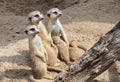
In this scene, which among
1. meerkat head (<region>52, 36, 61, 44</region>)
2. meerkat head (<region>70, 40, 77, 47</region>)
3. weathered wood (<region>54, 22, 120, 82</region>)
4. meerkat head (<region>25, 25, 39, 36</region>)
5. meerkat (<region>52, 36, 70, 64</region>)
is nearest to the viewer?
weathered wood (<region>54, 22, 120, 82</region>)

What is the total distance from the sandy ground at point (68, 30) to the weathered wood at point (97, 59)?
108 cm

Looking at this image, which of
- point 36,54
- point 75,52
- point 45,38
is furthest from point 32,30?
point 75,52

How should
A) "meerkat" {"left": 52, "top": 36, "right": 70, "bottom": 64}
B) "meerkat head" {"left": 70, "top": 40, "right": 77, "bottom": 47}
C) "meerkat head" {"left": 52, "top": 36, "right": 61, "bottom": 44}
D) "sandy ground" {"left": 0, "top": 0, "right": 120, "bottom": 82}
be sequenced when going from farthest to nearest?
1. "meerkat head" {"left": 70, "top": 40, "right": 77, "bottom": 47}
2. "meerkat head" {"left": 52, "top": 36, "right": 61, "bottom": 44}
3. "meerkat" {"left": 52, "top": 36, "right": 70, "bottom": 64}
4. "sandy ground" {"left": 0, "top": 0, "right": 120, "bottom": 82}

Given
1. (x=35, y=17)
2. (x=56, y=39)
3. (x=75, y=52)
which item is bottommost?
(x=75, y=52)

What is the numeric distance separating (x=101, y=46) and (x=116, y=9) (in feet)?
10.5

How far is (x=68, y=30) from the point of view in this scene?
662cm

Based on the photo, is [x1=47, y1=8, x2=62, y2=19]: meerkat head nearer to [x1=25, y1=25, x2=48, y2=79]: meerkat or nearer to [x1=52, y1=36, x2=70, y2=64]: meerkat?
[x1=52, y1=36, x2=70, y2=64]: meerkat

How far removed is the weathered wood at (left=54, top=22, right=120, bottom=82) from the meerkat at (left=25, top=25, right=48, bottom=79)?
3.47ft

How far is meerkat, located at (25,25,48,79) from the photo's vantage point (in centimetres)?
542

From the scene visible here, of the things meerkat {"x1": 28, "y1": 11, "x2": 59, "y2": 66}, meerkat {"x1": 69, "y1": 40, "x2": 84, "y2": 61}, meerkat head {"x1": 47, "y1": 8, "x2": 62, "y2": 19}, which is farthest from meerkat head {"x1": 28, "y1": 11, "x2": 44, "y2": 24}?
meerkat {"x1": 69, "y1": 40, "x2": 84, "y2": 61}

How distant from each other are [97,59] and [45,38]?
1.62 m

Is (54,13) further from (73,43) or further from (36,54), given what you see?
(36,54)

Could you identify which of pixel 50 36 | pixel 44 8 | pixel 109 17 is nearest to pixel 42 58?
pixel 50 36

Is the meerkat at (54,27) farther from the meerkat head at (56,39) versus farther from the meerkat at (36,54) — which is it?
the meerkat at (36,54)
